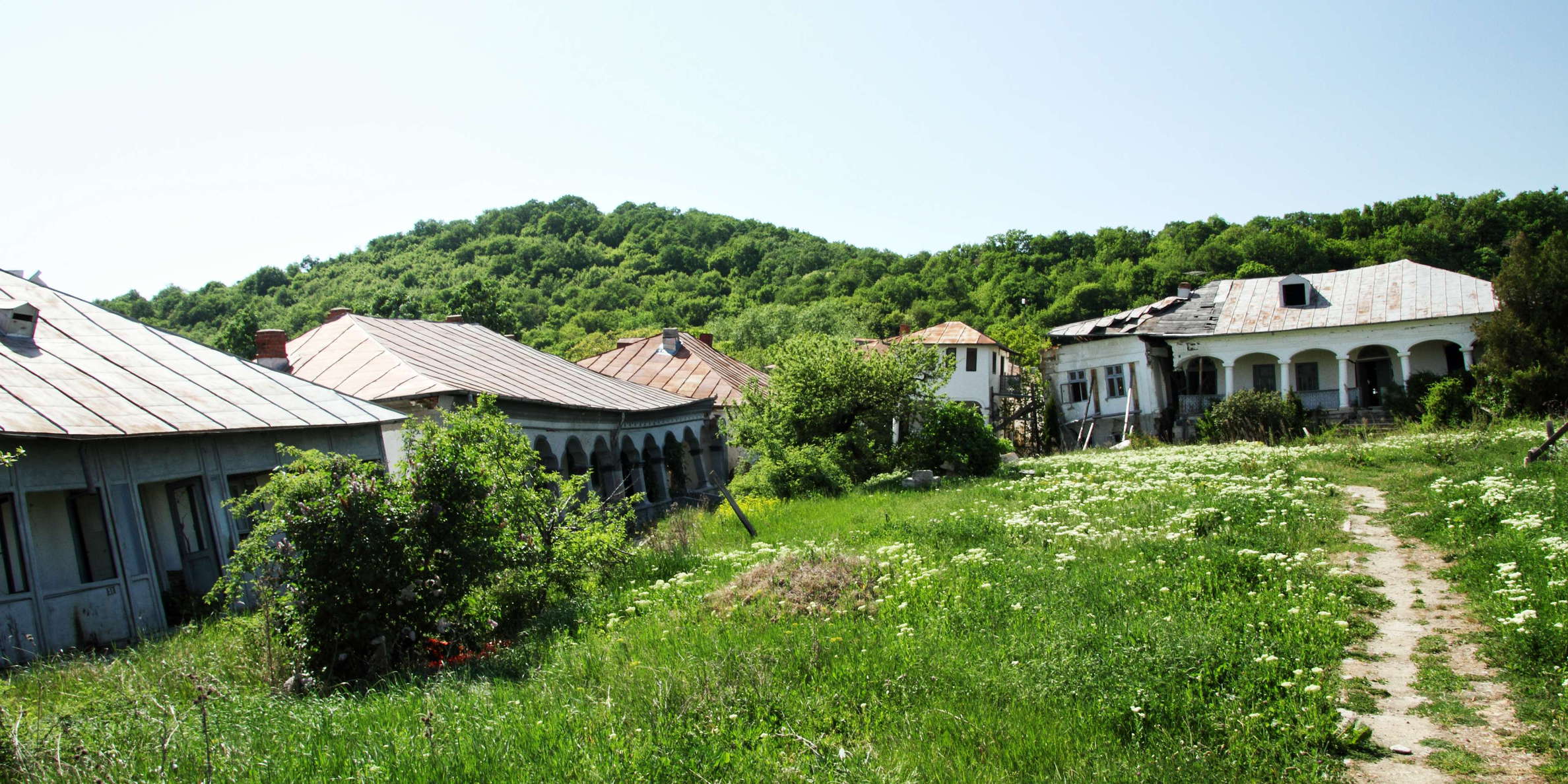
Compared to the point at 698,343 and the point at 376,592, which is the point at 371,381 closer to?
the point at 376,592

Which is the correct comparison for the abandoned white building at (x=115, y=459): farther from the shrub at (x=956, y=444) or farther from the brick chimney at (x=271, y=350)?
the shrub at (x=956, y=444)

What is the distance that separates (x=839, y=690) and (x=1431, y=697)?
12.9 ft

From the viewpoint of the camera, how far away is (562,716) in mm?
6293

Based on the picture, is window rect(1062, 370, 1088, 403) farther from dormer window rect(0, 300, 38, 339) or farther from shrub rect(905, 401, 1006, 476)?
dormer window rect(0, 300, 38, 339)

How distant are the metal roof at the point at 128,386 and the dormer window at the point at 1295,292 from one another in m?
30.5

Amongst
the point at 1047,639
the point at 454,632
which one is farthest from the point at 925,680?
the point at 454,632

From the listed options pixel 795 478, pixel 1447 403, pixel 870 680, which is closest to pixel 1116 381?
pixel 1447 403

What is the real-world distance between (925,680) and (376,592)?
4815mm

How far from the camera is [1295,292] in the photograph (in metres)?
34.3

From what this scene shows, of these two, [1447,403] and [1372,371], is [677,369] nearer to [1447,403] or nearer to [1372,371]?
[1447,403]

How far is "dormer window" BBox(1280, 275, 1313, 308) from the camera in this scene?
3419 cm

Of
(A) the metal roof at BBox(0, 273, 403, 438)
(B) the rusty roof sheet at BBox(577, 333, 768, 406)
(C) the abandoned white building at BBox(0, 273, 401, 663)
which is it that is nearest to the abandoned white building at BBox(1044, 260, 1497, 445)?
(B) the rusty roof sheet at BBox(577, 333, 768, 406)

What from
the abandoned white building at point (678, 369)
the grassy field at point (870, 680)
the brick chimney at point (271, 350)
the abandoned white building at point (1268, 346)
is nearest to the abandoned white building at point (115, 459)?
the grassy field at point (870, 680)

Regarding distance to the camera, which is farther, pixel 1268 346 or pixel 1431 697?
pixel 1268 346
